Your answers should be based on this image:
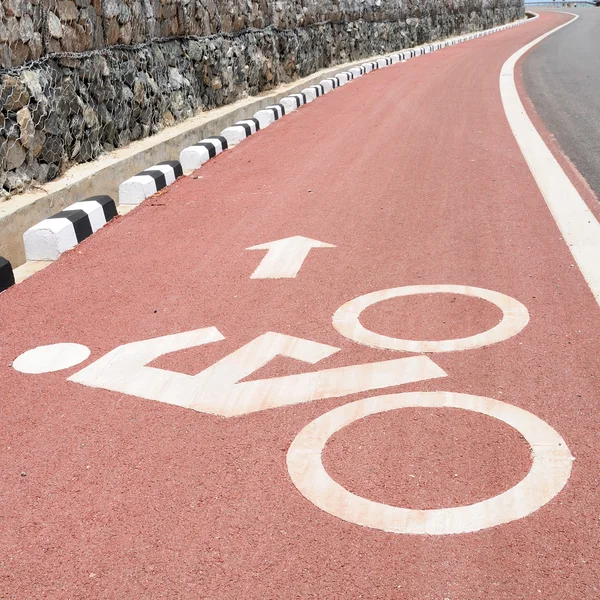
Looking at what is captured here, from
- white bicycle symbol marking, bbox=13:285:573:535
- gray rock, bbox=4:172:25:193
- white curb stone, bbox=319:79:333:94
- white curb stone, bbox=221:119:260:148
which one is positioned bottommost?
white curb stone, bbox=319:79:333:94

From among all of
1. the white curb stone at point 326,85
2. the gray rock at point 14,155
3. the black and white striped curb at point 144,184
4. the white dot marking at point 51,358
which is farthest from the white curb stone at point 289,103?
the white dot marking at point 51,358

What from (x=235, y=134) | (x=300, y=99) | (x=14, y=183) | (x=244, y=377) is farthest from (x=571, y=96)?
(x=244, y=377)

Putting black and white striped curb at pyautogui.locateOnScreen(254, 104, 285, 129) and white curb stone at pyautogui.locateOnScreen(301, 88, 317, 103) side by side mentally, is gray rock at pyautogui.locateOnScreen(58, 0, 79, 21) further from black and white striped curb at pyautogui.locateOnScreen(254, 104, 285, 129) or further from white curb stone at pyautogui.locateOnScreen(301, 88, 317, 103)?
white curb stone at pyautogui.locateOnScreen(301, 88, 317, 103)

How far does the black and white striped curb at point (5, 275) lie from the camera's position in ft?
17.8

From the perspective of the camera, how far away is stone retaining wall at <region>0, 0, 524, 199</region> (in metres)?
6.97

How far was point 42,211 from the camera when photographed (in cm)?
673

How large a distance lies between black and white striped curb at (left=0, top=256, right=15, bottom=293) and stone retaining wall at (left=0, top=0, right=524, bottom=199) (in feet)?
4.29

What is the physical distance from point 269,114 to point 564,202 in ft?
22.0

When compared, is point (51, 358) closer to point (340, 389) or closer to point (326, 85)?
point (340, 389)

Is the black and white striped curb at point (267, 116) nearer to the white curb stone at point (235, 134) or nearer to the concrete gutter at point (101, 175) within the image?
the concrete gutter at point (101, 175)

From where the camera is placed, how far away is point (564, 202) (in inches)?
257

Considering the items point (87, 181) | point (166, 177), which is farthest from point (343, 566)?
point (166, 177)

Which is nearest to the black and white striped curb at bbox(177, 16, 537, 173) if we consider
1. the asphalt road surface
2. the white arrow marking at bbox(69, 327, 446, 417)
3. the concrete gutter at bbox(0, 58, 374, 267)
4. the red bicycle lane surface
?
the concrete gutter at bbox(0, 58, 374, 267)

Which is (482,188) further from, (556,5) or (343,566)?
(556,5)
